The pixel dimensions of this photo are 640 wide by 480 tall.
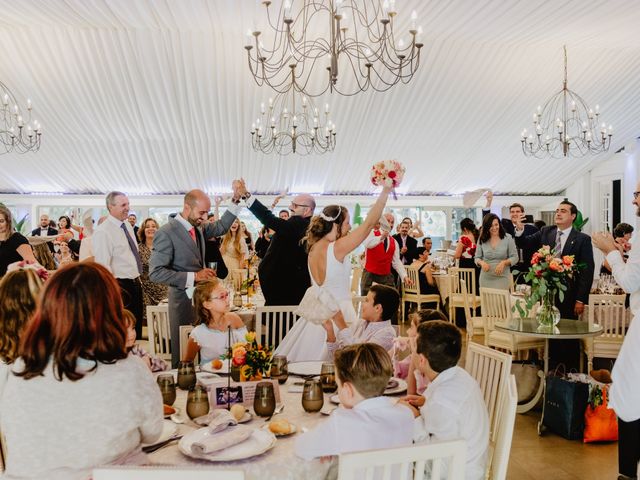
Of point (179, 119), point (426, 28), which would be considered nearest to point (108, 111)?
point (179, 119)

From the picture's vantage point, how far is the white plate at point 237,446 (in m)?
1.94

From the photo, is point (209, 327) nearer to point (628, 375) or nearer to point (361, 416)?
point (361, 416)

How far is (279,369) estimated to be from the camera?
283cm

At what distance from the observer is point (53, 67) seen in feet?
32.4

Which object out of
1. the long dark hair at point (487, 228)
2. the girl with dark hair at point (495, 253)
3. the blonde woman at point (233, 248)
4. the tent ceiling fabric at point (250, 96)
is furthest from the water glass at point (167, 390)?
the tent ceiling fabric at point (250, 96)

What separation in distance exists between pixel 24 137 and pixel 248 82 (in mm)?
4787

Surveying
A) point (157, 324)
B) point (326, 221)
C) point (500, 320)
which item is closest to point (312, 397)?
point (326, 221)

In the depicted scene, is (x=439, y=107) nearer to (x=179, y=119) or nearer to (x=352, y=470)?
(x=179, y=119)

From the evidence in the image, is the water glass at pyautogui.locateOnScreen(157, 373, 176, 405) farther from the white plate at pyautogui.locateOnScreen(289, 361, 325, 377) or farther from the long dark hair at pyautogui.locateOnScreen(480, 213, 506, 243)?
the long dark hair at pyautogui.locateOnScreen(480, 213, 506, 243)

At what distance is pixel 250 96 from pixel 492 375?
8704mm

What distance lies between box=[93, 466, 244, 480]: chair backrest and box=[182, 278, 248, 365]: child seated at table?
191 cm

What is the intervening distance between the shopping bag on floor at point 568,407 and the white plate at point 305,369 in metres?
2.18

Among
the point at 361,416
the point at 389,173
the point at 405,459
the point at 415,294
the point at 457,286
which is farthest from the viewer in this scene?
the point at 415,294

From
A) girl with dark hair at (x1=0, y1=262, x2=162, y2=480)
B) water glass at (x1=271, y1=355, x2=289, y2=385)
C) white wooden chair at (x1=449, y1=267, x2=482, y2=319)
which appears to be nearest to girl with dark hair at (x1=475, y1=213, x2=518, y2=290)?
white wooden chair at (x1=449, y1=267, x2=482, y2=319)
